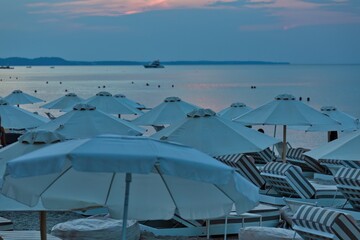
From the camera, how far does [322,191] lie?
12.3m

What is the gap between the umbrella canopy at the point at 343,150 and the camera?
995 centimetres

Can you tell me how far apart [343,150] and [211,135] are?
6.88ft

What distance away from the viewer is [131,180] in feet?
18.3

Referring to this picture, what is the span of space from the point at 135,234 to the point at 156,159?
4.95 meters

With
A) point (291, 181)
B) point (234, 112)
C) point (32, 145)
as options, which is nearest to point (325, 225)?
point (32, 145)

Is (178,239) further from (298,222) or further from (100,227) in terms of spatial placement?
(298,222)

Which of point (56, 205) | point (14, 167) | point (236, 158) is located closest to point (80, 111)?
point (236, 158)

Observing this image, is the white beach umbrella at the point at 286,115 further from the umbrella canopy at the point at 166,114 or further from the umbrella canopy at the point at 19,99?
the umbrella canopy at the point at 19,99

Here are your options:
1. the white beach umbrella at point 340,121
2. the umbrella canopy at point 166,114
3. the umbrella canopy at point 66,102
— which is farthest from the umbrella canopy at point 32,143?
the umbrella canopy at point 66,102

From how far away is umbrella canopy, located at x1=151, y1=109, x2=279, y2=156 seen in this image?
1112cm

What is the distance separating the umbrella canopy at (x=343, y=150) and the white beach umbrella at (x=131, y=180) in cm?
437

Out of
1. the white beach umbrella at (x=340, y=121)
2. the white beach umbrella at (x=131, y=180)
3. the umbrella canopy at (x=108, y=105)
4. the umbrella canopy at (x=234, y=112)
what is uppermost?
the white beach umbrella at (x=131, y=180)

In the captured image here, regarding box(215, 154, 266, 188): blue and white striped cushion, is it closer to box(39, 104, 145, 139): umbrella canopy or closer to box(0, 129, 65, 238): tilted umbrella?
box(39, 104, 145, 139): umbrella canopy

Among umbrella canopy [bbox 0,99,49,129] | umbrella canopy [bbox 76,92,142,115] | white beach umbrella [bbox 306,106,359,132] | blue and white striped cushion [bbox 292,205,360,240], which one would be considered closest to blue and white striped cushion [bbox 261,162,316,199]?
blue and white striped cushion [bbox 292,205,360,240]
